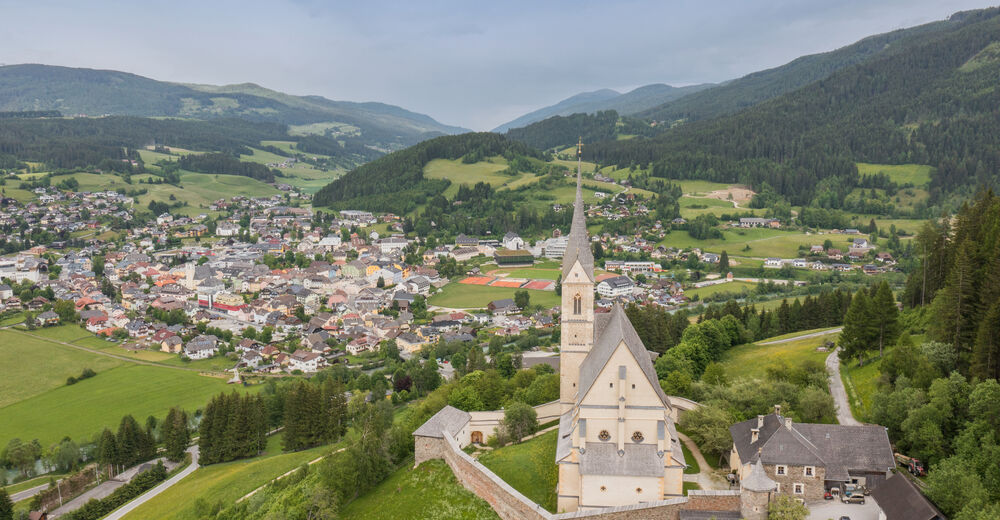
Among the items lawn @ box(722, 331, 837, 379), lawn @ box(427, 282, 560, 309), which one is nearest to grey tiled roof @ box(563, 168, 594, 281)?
lawn @ box(722, 331, 837, 379)

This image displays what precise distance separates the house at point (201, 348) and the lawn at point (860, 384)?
70739mm

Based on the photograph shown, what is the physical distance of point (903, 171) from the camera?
162m

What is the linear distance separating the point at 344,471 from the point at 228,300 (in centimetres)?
7579

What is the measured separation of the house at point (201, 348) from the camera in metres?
78.6

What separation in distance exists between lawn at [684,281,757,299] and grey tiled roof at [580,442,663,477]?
233 feet

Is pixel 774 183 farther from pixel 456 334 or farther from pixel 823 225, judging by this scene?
pixel 456 334

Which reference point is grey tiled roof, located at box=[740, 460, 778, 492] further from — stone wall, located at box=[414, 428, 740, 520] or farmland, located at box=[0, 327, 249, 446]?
farmland, located at box=[0, 327, 249, 446]

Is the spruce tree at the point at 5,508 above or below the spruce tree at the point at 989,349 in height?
below

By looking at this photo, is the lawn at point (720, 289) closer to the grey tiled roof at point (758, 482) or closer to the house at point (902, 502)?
the house at point (902, 502)

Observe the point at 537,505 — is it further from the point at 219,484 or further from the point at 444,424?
the point at 219,484

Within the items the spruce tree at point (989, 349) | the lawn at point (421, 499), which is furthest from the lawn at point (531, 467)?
the spruce tree at point (989, 349)

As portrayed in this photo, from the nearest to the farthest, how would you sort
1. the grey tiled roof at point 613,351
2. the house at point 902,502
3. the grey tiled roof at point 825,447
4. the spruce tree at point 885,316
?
the house at point 902,502 → the grey tiled roof at point 825,447 → the grey tiled roof at point 613,351 → the spruce tree at point 885,316

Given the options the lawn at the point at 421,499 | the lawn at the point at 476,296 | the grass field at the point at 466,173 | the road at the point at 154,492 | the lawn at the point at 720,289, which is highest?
the grass field at the point at 466,173

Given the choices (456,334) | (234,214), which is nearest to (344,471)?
(456,334)
